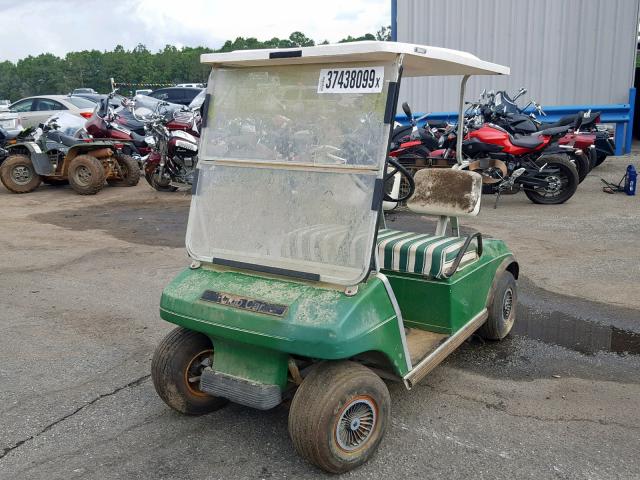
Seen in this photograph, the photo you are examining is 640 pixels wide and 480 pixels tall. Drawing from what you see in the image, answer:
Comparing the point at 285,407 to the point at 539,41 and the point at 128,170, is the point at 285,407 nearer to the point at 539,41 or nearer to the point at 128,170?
the point at 128,170

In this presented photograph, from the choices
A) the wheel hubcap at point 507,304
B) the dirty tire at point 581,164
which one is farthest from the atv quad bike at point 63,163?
the wheel hubcap at point 507,304

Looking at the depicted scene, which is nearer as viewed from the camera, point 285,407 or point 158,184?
point 285,407

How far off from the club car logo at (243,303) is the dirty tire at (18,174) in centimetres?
967

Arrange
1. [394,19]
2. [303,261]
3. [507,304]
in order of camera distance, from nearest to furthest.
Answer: [303,261] < [507,304] < [394,19]

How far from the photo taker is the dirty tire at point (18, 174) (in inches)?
445

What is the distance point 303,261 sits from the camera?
3055mm

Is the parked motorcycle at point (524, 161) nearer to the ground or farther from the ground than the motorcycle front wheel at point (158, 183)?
farther from the ground

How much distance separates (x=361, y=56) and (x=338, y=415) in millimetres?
1589

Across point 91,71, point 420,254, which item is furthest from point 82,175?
point 91,71

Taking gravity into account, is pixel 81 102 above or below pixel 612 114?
above

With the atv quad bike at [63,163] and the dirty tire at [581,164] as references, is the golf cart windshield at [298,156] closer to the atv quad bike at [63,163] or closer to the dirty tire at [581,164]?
the dirty tire at [581,164]

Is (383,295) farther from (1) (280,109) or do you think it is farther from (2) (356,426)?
(1) (280,109)

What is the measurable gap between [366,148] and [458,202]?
1.47 metres

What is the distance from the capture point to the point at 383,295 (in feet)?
9.70
